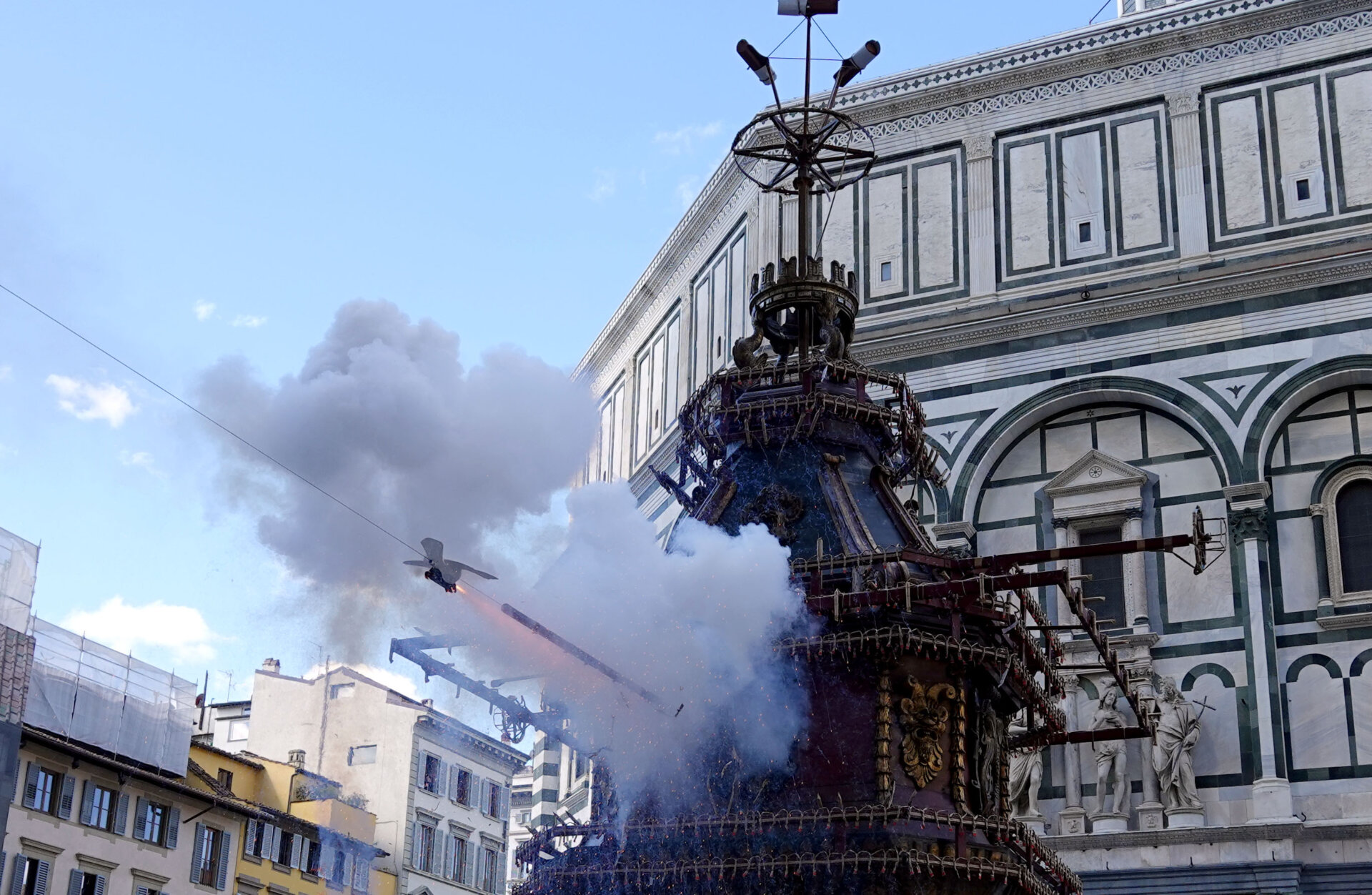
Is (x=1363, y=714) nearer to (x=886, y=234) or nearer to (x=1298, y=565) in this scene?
(x=1298, y=565)

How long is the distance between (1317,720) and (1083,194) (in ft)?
27.7

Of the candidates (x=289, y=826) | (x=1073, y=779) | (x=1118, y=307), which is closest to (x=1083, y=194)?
(x=1118, y=307)

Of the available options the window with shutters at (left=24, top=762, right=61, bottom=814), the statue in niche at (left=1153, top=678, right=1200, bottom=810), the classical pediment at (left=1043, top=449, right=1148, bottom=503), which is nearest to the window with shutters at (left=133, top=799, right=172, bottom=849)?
the window with shutters at (left=24, top=762, right=61, bottom=814)

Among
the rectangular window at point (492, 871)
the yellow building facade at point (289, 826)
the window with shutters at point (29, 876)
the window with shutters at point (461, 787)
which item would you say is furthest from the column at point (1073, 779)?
the rectangular window at point (492, 871)

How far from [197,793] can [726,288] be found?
1255cm

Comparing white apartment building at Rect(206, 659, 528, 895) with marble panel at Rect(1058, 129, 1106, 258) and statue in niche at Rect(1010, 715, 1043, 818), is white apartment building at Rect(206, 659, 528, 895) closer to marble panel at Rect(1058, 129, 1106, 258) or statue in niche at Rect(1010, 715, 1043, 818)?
statue in niche at Rect(1010, 715, 1043, 818)

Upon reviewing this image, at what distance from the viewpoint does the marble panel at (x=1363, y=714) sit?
71.6 feet

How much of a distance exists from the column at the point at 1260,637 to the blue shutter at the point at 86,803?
60.6 ft

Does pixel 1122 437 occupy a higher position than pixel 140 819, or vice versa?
pixel 1122 437

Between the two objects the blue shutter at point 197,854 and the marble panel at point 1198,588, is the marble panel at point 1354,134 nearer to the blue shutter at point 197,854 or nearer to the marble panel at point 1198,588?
the marble panel at point 1198,588

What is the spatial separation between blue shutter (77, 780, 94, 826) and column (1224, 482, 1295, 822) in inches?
727

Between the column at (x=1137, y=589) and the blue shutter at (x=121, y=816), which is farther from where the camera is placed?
the blue shutter at (x=121, y=816)

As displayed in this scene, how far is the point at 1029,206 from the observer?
1058 inches

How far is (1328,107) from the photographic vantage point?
2544 cm
